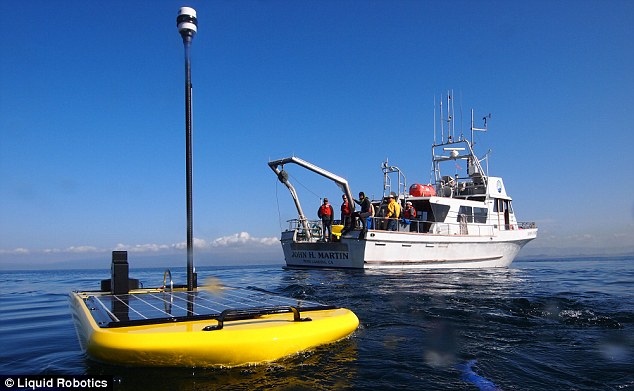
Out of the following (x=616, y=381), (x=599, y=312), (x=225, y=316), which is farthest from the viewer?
(x=599, y=312)

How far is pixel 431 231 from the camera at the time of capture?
21.1 m

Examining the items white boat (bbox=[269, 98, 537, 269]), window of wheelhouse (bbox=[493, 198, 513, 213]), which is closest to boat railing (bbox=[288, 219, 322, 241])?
white boat (bbox=[269, 98, 537, 269])

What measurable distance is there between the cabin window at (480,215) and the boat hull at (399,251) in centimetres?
100

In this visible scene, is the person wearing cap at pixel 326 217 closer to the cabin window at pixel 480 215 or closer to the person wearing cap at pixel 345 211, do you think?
the person wearing cap at pixel 345 211

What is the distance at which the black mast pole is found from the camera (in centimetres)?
706

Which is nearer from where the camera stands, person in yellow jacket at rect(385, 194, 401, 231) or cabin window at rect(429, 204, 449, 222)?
person in yellow jacket at rect(385, 194, 401, 231)

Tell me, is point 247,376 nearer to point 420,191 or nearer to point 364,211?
point 364,211

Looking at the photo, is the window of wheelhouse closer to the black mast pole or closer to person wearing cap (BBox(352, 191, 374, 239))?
person wearing cap (BBox(352, 191, 374, 239))

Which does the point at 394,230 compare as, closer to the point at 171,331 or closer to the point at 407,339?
the point at 407,339

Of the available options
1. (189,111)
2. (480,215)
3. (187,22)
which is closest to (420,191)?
(480,215)

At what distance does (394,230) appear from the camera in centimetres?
1981

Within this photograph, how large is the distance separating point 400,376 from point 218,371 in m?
1.57

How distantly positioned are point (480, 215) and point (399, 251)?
6184 mm

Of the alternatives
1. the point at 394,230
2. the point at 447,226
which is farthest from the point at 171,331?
the point at 447,226
